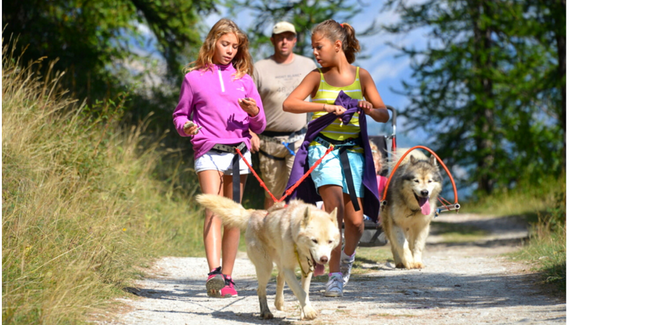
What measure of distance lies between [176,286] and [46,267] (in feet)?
5.15

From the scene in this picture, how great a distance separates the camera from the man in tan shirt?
7.34m

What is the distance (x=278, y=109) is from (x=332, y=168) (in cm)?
258

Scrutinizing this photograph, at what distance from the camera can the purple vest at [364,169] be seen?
4852 millimetres

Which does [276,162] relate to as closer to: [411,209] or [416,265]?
[411,209]

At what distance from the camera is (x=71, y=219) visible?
5645 mm

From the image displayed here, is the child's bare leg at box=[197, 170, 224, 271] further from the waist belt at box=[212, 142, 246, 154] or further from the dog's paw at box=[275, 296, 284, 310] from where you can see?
the dog's paw at box=[275, 296, 284, 310]

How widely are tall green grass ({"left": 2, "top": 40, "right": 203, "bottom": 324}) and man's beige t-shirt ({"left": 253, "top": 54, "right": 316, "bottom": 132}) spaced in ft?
6.73

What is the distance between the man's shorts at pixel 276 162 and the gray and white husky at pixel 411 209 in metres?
1.31

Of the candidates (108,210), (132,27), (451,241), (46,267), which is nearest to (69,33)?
(132,27)

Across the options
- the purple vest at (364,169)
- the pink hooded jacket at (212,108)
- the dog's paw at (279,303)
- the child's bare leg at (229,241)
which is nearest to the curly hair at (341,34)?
the purple vest at (364,169)

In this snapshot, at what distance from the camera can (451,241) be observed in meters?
12.0

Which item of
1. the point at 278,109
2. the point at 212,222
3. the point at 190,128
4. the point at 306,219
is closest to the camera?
the point at 306,219

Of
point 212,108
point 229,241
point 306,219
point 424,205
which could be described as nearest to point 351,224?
point 229,241

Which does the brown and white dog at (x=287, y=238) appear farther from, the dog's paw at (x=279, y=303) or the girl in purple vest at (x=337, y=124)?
the girl in purple vest at (x=337, y=124)
